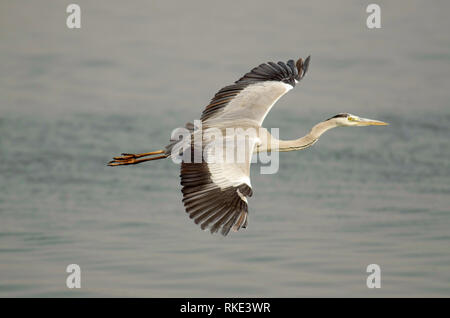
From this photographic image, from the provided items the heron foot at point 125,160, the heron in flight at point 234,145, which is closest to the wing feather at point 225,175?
the heron in flight at point 234,145

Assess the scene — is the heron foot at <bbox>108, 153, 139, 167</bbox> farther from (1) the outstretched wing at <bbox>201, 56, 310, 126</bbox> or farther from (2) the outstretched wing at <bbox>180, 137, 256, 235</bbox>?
(2) the outstretched wing at <bbox>180, 137, 256, 235</bbox>

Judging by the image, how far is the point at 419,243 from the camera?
8812mm

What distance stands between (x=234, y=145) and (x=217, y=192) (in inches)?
34.3

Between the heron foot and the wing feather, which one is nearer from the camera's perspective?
the wing feather

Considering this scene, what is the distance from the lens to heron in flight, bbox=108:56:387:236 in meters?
6.87

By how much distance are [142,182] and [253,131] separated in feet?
9.93

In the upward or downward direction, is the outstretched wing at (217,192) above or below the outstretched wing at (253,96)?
below

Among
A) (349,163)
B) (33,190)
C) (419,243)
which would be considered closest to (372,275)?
(419,243)

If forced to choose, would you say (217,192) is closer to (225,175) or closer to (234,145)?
(225,175)

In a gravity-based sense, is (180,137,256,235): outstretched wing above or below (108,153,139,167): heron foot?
below

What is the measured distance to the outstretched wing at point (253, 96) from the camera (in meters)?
8.72

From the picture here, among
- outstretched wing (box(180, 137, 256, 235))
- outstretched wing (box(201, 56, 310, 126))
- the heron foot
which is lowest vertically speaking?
outstretched wing (box(180, 137, 256, 235))

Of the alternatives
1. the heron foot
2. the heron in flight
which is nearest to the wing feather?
the heron in flight

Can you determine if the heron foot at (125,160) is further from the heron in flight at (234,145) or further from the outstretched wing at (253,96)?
the outstretched wing at (253,96)
